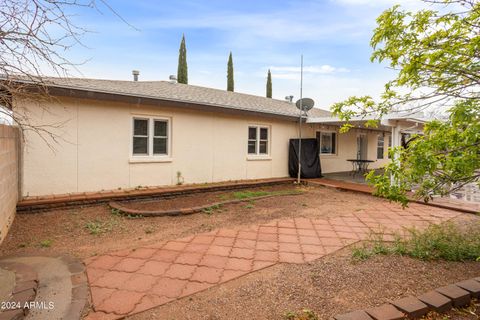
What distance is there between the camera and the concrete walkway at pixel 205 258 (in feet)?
9.21

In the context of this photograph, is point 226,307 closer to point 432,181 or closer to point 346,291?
point 346,291

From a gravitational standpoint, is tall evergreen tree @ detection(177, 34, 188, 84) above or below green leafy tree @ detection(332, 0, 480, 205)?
above

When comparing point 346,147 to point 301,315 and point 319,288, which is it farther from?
point 301,315

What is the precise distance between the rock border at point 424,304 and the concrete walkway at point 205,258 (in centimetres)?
138

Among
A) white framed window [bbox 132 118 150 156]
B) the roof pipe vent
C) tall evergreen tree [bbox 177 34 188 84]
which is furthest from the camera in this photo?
tall evergreen tree [bbox 177 34 188 84]

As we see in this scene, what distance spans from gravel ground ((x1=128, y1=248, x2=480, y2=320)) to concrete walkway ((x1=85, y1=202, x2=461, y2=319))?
197 millimetres

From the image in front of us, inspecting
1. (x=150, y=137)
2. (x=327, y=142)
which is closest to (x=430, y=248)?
(x=150, y=137)

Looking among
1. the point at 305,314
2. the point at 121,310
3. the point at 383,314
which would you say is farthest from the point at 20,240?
the point at 383,314

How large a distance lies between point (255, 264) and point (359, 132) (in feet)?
45.3

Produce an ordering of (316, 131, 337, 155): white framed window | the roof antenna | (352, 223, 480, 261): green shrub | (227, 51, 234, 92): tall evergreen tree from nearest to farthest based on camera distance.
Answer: (352, 223, 480, 261): green shrub, the roof antenna, (316, 131, 337, 155): white framed window, (227, 51, 234, 92): tall evergreen tree

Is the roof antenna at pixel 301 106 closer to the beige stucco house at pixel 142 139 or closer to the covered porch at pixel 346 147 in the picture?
the beige stucco house at pixel 142 139

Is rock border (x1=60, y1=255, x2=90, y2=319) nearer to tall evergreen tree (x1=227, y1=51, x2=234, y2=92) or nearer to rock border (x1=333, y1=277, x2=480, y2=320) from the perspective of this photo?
rock border (x1=333, y1=277, x2=480, y2=320)

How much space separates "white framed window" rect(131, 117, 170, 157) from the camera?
8.04 meters

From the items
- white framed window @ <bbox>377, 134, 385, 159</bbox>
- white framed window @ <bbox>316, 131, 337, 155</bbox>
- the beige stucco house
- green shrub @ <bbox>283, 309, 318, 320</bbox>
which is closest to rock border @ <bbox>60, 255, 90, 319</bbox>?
green shrub @ <bbox>283, 309, 318, 320</bbox>
